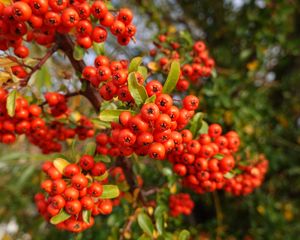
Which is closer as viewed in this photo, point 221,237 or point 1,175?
point 221,237

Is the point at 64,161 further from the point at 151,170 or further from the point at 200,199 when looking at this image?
the point at 200,199

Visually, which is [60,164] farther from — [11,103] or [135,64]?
[135,64]

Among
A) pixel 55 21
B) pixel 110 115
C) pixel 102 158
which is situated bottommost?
pixel 102 158

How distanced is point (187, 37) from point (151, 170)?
196 centimetres

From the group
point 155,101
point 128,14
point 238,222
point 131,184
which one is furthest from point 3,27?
point 238,222

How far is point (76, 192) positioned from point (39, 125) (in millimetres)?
766

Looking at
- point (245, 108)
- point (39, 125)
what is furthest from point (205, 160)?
point (245, 108)

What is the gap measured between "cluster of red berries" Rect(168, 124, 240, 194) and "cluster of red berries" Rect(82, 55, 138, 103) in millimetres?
662

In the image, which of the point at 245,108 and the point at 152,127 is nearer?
the point at 152,127

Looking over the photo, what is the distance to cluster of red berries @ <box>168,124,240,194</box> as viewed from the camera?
241 cm

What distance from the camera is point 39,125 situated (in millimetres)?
2570

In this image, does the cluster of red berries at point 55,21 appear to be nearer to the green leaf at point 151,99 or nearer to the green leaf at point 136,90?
the green leaf at point 136,90

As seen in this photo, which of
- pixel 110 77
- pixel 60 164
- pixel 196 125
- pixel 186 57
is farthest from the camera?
pixel 186 57

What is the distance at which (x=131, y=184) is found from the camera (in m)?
2.91
